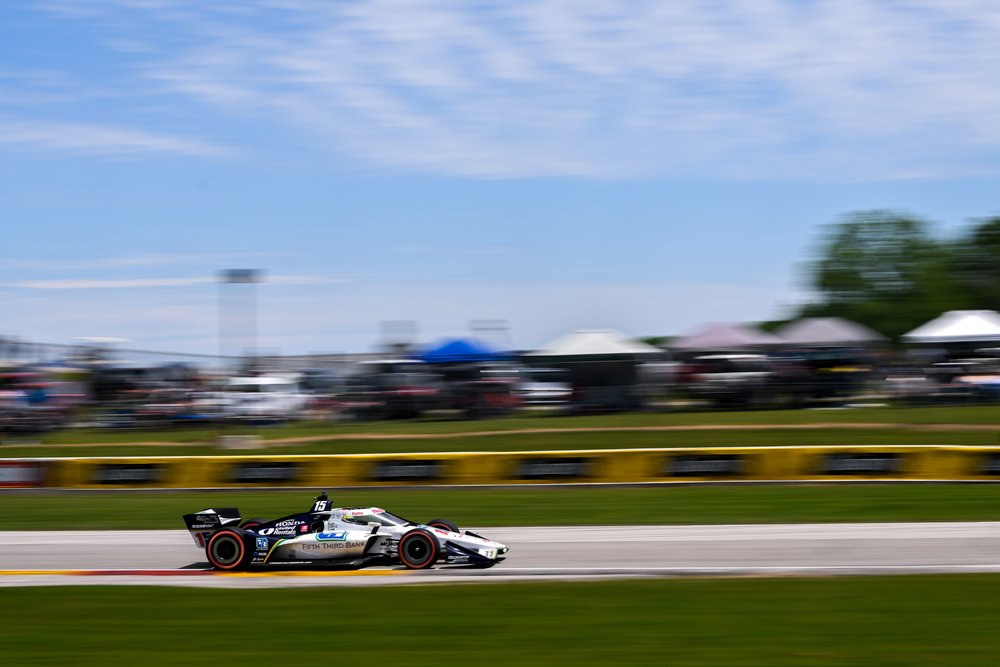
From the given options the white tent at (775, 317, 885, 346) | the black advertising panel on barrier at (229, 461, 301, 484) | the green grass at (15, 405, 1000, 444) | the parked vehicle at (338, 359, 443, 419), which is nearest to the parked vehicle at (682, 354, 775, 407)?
the green grass at (15, 405, 1000, 444)

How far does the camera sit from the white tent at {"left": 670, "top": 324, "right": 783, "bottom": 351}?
3162 centimetres

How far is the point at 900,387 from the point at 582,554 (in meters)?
17.2

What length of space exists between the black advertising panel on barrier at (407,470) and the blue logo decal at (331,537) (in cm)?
699

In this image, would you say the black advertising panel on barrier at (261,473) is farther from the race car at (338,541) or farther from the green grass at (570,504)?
the race car at (338,541)

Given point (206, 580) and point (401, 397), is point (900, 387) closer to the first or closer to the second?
point (401, 397)

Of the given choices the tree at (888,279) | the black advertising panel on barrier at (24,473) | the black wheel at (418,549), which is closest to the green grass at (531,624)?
the black wheel at (418,549)

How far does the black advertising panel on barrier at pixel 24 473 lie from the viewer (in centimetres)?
1892

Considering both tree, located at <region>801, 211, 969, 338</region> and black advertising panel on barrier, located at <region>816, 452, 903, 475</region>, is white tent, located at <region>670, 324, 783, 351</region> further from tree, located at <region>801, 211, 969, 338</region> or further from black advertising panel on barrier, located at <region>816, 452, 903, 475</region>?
tree, located at <region>801, 211, 969, 338</region>

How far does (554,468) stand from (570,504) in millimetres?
1979

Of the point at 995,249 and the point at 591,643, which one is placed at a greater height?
the point at 995,249

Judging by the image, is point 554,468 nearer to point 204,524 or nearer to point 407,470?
point 407,470

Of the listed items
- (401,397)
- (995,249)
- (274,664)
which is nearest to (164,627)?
(274,664)

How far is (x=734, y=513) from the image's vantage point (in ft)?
49.3

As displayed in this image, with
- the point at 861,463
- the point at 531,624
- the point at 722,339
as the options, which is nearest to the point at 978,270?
the point at 722,339
